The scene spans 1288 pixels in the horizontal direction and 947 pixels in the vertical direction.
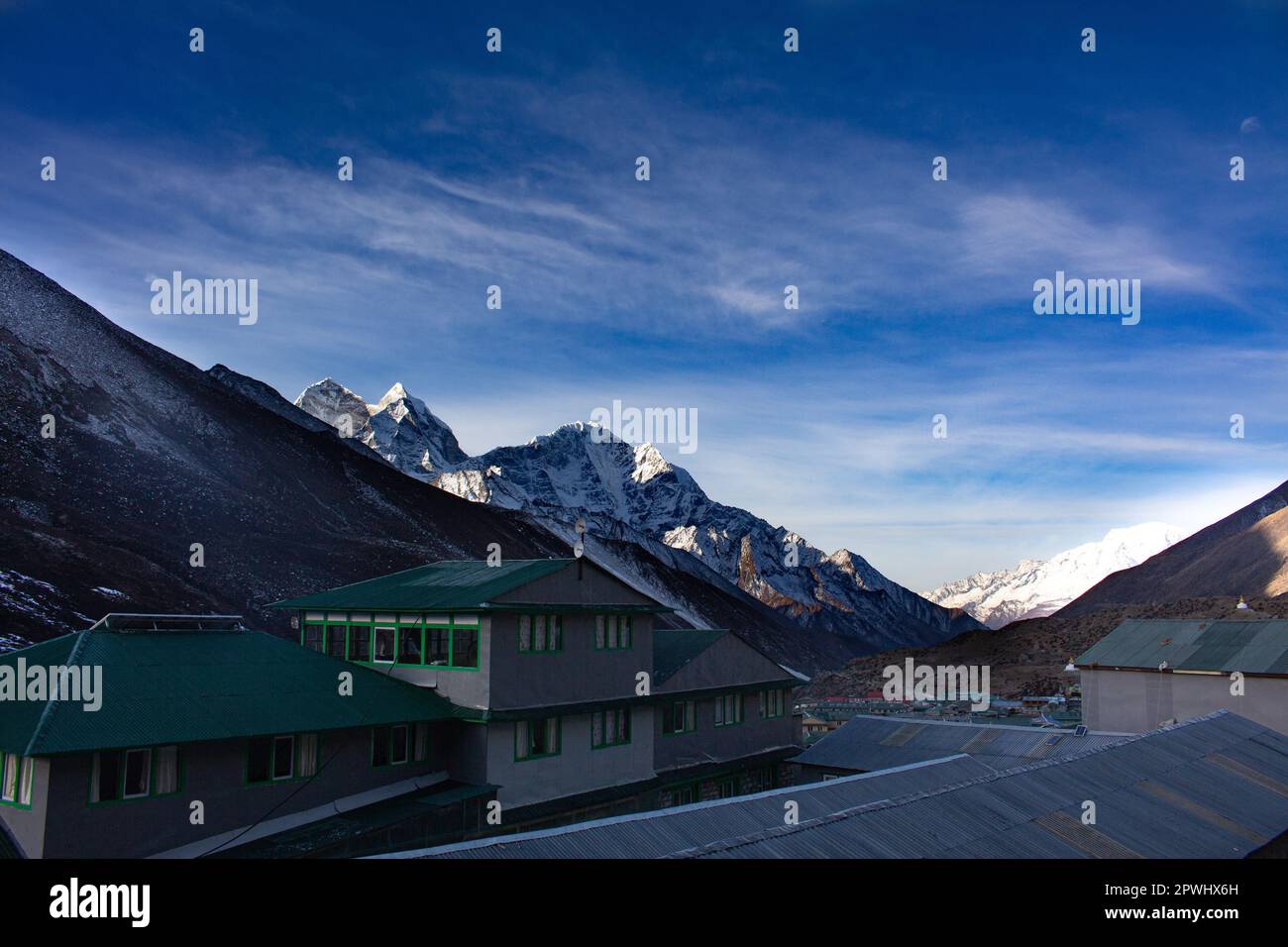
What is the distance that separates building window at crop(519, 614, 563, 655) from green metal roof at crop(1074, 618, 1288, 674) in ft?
94.9

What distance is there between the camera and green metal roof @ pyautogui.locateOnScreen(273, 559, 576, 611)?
80.4ft

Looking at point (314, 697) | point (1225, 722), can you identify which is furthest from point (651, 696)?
point (1225, 722)

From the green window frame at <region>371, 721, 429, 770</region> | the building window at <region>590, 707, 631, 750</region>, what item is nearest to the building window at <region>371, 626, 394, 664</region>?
the green window frame at <region>371, 721, 429, 770</region>

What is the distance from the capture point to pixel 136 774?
17125mm

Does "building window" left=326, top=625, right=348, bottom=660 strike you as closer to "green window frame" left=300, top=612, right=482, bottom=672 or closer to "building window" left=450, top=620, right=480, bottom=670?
"green window frame" left=300, top=612, right=482, bottom=672

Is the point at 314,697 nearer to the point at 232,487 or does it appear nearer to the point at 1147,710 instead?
A: the point at 1147,710

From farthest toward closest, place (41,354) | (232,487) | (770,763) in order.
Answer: (232,487) → (41,354) → (770,763)

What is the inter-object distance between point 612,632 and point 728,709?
26.8ft

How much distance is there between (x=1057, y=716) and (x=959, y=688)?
42546 mm

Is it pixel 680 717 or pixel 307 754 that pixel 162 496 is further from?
pixel 307 754

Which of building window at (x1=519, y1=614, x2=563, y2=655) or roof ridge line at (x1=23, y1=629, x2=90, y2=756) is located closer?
roof ridge line at (x1=23, y1=629, x2=90, y2=756)

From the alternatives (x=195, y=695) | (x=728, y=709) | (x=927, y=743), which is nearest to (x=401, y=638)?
(x=195, y=695)

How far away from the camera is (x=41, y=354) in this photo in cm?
8631
